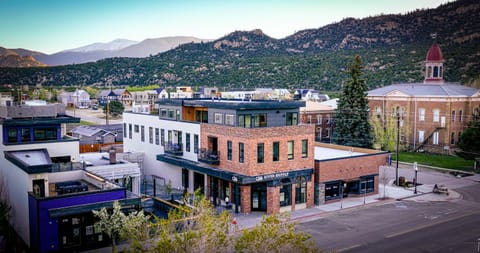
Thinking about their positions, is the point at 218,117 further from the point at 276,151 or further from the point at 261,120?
the point at 276,151

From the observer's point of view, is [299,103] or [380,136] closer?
[299,103]

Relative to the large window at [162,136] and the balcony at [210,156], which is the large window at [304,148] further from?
the large window at [162,136]

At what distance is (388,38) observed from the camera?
154875 mm

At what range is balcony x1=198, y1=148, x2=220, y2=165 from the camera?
→ 123 feet

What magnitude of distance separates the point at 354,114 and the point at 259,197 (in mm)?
31229

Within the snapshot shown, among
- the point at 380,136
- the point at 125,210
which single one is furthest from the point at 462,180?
the point at 125,210

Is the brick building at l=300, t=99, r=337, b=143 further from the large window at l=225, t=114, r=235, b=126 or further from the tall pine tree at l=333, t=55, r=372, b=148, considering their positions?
the large window at l=225, t=114, r=235, b=126

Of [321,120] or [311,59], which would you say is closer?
[321,120]

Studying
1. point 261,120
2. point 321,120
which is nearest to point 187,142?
point 261,120

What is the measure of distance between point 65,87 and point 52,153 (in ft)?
434

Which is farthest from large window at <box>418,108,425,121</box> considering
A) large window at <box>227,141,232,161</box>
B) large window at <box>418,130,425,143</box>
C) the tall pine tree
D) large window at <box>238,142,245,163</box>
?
large window at <box>238,142,245,163</box>

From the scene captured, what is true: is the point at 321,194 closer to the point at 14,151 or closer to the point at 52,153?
the point at 52,153

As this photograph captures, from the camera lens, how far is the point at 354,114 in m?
62.8

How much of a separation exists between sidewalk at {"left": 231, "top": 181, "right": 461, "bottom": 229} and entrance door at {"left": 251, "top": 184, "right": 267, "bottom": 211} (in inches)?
23.9
